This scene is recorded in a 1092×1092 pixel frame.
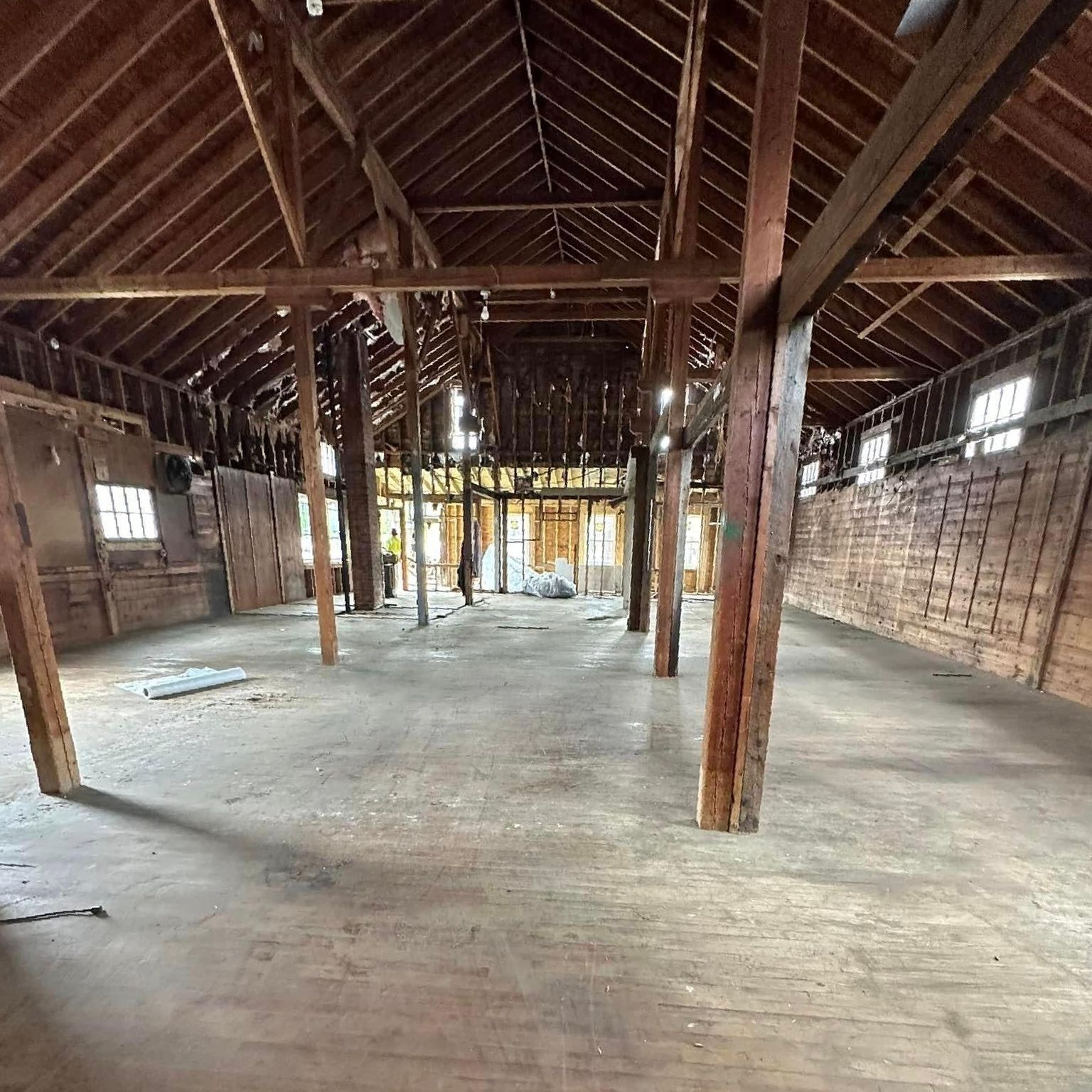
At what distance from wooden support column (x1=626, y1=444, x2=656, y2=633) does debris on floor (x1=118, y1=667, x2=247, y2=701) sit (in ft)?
15.8

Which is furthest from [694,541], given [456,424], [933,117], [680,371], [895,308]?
[933,117]

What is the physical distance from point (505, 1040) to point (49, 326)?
27.4 feet

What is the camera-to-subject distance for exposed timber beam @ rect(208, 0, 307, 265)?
3627mm

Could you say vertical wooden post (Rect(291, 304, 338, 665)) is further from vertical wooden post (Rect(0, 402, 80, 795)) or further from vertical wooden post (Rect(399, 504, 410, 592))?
vertical wooden post (Rect(399, 504, 410, 592))

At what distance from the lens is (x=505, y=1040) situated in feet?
4.43

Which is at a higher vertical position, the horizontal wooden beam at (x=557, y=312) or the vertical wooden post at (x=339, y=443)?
the horizontal wooden beam at (x=557, y=312)

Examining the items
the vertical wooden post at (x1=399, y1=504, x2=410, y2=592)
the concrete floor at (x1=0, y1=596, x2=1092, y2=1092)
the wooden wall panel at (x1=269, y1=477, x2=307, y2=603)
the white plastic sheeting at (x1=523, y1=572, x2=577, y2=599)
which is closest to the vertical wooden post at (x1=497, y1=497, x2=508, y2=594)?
the white plastic sheeting at (x1=523, y1=572, x2=577, y2=599)

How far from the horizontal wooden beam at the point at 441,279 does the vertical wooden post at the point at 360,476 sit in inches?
149

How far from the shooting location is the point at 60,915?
1769mm

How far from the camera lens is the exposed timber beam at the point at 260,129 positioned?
363 centimetres

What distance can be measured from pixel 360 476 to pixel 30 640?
21.2 ft

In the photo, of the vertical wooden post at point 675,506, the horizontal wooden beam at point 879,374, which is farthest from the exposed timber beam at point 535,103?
the horizontal wooden beam at point 879,374

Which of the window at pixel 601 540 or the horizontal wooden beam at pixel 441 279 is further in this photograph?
the window at pixel 601 540

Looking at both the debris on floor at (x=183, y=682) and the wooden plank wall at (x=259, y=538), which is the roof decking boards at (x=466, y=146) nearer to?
the wooden plank wall at (x=259, y=538)
